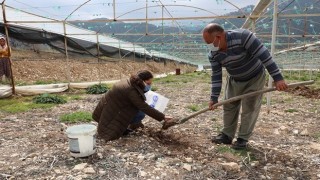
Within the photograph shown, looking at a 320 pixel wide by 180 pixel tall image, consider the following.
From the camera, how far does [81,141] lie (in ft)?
13.1

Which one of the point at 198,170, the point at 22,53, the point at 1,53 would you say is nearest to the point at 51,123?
the point at 198,170

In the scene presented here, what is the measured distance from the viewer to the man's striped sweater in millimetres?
3932

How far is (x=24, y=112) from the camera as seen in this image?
7301mm

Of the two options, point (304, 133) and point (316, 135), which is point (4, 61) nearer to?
point (304, 133)

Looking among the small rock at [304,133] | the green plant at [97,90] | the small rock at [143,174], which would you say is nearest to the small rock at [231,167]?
the small rock at [143,174]

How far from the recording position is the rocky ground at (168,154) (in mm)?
3783

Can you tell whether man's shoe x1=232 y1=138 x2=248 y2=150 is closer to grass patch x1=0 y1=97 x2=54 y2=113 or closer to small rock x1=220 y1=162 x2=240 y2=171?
small rock x1=220 y1=162 x2=240 y2=171

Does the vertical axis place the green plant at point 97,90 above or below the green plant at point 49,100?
below

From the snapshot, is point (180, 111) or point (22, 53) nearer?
point (180, 111)

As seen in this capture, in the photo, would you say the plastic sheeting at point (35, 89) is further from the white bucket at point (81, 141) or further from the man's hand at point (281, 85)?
the man's hand at point (281, 85)

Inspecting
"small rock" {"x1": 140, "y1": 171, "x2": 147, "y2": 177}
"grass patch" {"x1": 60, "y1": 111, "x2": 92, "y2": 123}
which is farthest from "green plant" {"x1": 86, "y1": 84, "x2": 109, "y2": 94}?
"small rock" {"x1": 140, "y1": 171, "x2": 147, "y2": 177}

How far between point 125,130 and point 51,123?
1.99 meters

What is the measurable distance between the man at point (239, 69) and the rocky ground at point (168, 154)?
1.30ft

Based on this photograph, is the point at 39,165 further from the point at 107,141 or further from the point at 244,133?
the point at 244,133
